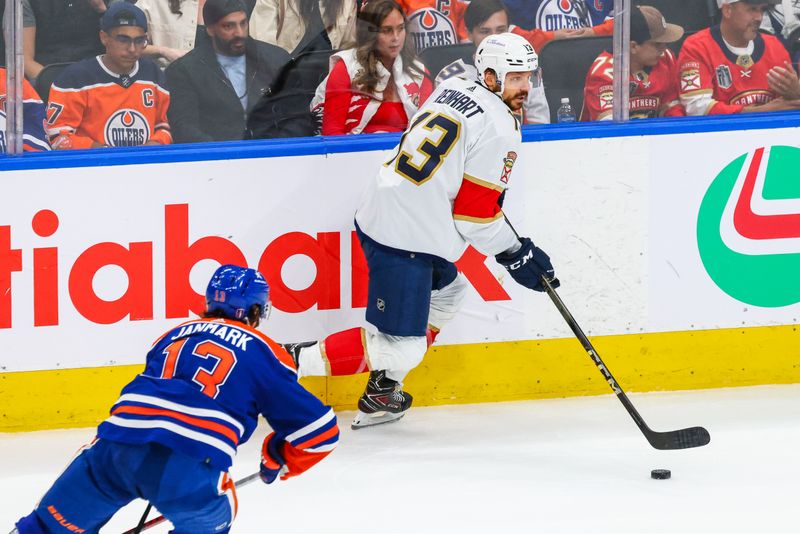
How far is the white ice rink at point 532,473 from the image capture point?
3732 millimetres

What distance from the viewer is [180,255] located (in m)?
4.45

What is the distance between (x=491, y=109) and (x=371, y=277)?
2.09 feet

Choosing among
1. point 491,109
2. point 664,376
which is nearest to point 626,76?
point 491,109

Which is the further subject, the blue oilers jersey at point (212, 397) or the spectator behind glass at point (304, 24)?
the spectator behind glass at point (304, 24)

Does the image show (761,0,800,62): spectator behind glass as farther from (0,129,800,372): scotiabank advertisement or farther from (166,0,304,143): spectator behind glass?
(166,0,304,143): spectator behind glass

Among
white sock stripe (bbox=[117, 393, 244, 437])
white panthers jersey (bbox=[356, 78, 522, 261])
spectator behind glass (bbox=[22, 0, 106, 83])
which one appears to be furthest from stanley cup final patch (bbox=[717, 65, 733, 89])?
white sock stripe (bbox=[117, 393, 244, 437])

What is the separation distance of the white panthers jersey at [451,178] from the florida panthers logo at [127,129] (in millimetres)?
780

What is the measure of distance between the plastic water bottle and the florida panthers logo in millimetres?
1361

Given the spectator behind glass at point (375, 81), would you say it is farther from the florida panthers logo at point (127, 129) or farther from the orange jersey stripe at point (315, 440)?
A: the orange jersey stripe at point (315, 440)

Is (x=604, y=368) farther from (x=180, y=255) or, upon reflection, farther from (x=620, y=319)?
(x=180, y=255)

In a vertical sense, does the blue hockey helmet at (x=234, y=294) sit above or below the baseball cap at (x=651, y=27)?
below

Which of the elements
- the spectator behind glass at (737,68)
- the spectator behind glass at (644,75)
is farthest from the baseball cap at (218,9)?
the spectator behind glass at (737,68)

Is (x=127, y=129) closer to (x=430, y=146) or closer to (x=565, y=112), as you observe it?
(x=430, y=146)

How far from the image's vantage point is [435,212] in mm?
4230
